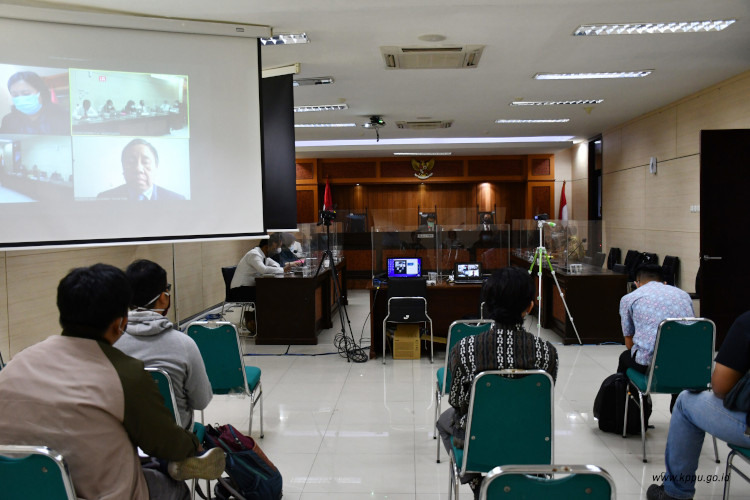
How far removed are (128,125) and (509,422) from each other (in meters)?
3.14

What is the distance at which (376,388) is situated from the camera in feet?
16.7

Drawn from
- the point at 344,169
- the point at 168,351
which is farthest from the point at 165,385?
the point at 344,169

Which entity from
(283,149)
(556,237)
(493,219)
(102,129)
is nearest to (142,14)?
(102,129)

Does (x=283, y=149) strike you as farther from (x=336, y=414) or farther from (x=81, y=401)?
(x=81, y=401)

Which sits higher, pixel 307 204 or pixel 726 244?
pixel 307 204

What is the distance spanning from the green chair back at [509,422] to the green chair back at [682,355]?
1.36 m

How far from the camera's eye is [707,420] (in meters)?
2.55

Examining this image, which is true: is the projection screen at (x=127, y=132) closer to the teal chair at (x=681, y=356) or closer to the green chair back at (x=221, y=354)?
the green chair back at (x=221, y=354)

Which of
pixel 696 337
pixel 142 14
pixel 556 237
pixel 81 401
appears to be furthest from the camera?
pixel 556 237

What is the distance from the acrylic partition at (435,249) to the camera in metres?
7.11

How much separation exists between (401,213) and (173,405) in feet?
35.6

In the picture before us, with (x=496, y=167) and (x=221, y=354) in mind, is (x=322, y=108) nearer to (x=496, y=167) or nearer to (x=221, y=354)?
(x=221, y=354)

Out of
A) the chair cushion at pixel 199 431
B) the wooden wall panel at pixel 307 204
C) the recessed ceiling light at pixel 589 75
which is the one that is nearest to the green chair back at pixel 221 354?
the chair cushion at pixel 199 431

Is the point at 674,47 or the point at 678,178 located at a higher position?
the point at 674,47
